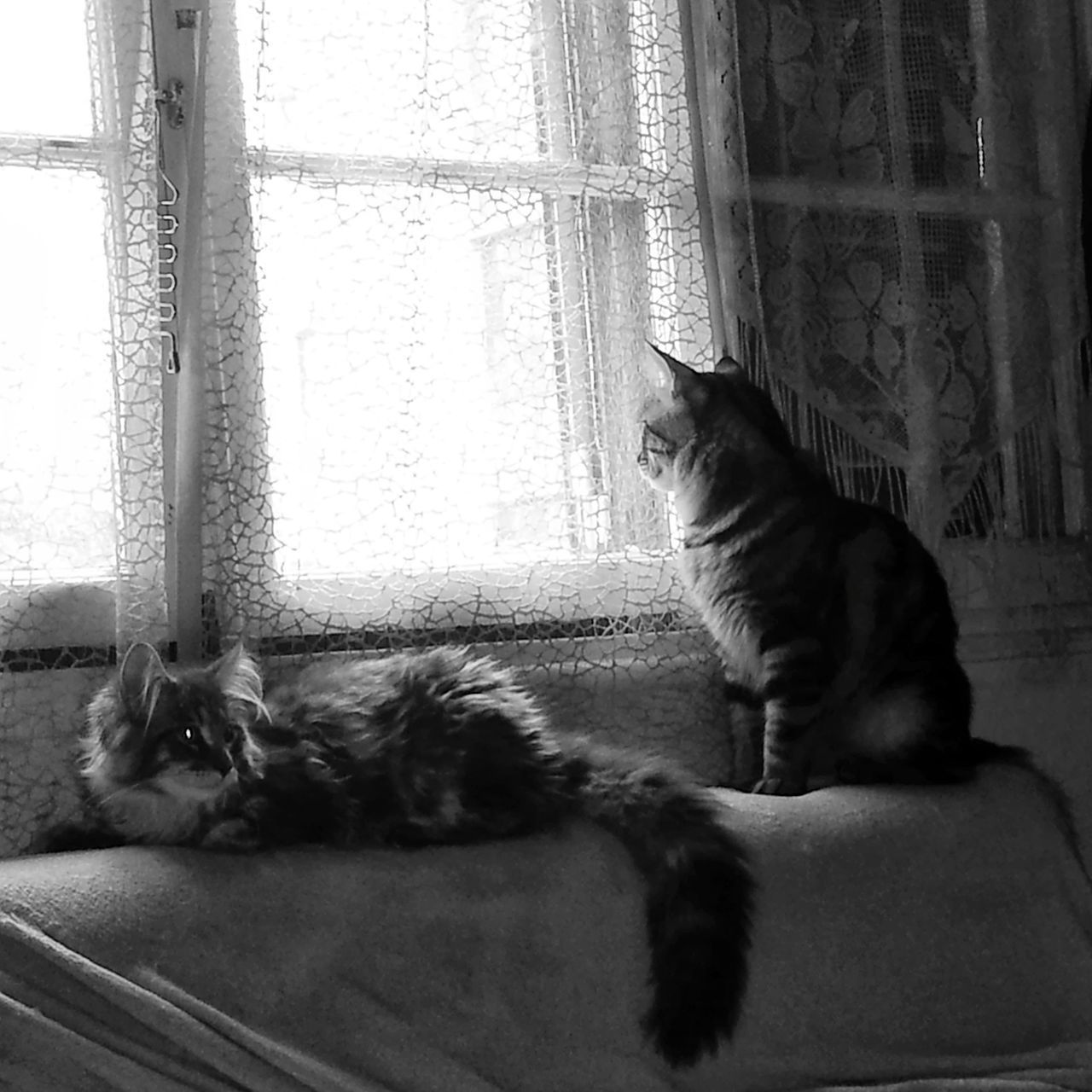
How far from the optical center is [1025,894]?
1815 mm

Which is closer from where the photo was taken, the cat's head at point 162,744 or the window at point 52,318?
the cat's head at point 162,744

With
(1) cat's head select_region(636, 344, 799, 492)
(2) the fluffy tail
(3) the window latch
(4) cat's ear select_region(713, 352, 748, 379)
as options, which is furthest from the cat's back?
(3) the window latch

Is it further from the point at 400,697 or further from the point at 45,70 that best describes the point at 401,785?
the point at 45,70

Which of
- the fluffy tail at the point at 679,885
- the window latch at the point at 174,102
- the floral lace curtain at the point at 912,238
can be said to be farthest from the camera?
the floral lace curtain at the point at 912,238

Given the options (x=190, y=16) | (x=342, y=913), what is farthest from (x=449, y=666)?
(x=190, y=16)

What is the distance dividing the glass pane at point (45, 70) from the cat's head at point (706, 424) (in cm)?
87

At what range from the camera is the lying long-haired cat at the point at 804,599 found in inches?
76.0

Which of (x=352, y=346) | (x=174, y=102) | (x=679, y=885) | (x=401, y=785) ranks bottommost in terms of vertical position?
(x=679, y=885)

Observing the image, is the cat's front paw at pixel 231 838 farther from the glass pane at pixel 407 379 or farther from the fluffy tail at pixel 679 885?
the glass pane at pixel 407 379

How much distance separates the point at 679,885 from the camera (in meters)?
1.55

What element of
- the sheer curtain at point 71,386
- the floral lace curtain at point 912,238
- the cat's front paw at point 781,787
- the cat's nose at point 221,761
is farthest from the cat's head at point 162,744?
the floral lace curtain at point 912,238

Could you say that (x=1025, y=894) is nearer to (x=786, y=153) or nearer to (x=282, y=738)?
(x=282, y=738)

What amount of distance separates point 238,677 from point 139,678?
0.11 m

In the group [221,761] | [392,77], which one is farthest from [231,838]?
[392,77]
